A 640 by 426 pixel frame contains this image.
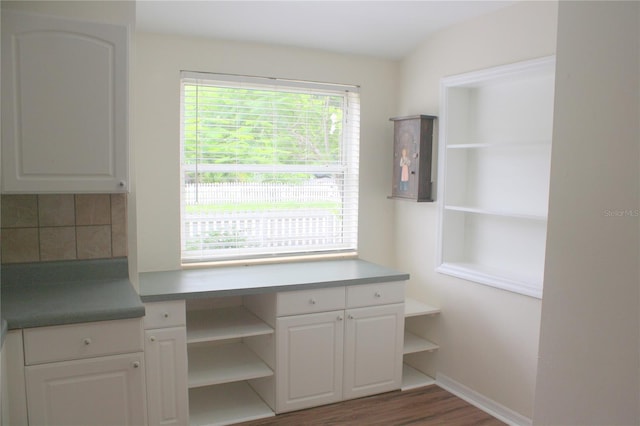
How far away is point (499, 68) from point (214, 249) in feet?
6.86

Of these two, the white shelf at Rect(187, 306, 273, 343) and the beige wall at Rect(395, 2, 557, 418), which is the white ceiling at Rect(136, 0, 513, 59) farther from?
the white shelf at Rect(187, 306, 273, 343)

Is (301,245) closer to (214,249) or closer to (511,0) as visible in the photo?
(214,249)

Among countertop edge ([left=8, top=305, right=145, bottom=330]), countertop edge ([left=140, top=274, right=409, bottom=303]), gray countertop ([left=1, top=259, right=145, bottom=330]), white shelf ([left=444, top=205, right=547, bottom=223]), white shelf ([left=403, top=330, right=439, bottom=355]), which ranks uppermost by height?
white shelf ([left=444, top=205, right=547, bottom=223])

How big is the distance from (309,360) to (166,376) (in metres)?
0.83

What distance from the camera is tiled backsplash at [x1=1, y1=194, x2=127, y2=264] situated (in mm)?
2455

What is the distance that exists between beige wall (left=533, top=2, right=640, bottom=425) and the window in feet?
8.72

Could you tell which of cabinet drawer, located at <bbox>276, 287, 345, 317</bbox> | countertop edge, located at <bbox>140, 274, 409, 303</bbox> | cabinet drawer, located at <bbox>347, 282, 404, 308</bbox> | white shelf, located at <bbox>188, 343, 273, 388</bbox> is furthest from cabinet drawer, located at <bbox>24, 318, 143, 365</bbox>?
cabinet drawer, located at <bbox>347, 282, 404, 308</bbox>

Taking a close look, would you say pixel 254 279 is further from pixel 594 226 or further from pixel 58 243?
pixel 594 226

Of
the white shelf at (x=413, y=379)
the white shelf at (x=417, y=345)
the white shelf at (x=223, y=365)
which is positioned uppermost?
the white shelf at (x=223, y=365)

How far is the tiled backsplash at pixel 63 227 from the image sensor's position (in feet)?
8.05

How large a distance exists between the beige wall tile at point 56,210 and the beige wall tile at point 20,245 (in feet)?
0.25

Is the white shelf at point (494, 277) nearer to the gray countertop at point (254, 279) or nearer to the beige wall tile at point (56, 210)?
the gray countertop at point (254, 279)

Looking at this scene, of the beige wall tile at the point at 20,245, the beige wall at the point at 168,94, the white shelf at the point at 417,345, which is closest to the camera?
the beige wall tile at the point at 20,245

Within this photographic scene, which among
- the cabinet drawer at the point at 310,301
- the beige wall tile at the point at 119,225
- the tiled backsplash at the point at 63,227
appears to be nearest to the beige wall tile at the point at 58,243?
the tiled backsplash at the point at 63,227
